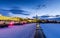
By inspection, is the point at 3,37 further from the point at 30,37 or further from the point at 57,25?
the point at 57,25

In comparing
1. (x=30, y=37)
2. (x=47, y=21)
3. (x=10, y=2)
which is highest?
(x=10, y=2)

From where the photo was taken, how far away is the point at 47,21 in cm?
466

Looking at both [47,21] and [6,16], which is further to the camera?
[47,21]

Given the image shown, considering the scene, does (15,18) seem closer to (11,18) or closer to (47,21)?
(11,18)

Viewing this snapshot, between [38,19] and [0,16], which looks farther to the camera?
[38,19]

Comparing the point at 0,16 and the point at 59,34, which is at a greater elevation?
the point at 0,16

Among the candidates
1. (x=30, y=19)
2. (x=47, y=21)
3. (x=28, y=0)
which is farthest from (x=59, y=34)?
(x=28, y=0)

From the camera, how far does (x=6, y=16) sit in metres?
4.34

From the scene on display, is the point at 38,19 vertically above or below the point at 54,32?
above

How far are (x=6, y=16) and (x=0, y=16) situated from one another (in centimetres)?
16

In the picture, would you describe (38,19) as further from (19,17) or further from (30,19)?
(19,17)

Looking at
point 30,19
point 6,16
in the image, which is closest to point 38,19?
point 30,19

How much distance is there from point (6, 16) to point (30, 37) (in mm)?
793

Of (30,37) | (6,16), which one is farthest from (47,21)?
(6,16)
